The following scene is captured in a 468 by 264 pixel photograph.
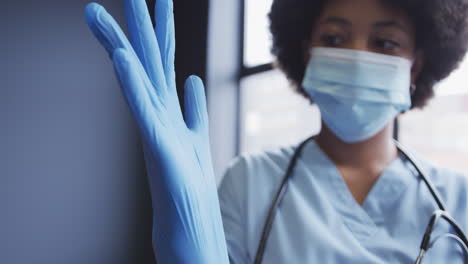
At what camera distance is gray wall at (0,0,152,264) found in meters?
1.68

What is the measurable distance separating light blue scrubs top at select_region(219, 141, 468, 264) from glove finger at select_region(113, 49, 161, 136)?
1.22 feet

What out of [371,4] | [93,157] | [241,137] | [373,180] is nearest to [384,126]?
[373,180]

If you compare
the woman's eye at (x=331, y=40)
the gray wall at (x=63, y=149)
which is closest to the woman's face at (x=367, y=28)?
the woman's eye at (x=331, y=40)

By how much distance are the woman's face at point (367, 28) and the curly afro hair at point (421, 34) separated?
37mm

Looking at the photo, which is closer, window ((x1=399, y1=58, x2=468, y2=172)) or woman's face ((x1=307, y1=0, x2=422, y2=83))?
woman's face ((x1=307, y1=0, x2=422, y2=83))

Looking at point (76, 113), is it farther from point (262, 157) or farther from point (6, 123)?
point (262, 157)

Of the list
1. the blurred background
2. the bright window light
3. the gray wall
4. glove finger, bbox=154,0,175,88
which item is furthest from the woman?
the gray wall

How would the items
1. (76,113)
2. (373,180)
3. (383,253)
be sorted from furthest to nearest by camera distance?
(76,113) → (373,180) → (383,253)

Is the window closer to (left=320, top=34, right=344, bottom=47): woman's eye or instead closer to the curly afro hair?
the curly afro hair

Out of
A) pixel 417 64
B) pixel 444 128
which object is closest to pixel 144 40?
pixel 417 64

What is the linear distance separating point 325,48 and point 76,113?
4.70 feet

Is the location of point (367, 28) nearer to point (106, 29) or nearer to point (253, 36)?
point (106, 29)

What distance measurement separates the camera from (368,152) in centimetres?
82

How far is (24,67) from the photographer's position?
172 cm
